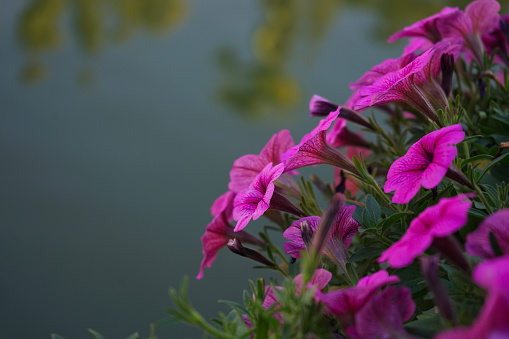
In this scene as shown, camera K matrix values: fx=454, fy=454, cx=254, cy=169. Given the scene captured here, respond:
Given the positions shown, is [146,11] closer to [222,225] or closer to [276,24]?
[276,24]

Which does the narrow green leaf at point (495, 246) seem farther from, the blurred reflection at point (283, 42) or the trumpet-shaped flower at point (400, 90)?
the blurred reflection at point (283, 42)

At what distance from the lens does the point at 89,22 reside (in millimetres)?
1647

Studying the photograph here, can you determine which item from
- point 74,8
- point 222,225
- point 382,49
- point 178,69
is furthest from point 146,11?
point 222,225

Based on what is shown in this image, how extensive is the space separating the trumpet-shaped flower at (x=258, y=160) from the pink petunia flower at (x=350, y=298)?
0.63 feet

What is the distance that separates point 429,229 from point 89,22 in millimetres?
1674

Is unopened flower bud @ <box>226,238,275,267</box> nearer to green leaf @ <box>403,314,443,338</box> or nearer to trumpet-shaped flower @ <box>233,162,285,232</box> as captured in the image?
trumpet-shaped flower @ <box>233,162,285,232</box>

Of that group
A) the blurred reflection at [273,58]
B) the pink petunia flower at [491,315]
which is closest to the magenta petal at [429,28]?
the pink petunia flower at [491,315]

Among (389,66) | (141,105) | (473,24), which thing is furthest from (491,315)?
(141,105)

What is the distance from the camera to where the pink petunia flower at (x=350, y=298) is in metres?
0.23

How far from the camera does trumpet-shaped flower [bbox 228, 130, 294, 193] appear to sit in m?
0.41

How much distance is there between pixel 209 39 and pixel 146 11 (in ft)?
1.05

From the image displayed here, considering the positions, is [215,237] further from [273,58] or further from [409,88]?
[273,58]

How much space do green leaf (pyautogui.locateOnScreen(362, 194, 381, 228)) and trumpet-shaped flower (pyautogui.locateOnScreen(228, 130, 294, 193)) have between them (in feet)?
0.39

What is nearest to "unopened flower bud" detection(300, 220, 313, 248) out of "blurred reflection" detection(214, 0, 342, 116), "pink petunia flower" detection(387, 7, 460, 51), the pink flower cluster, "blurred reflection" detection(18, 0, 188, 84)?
the pink flower cluster
